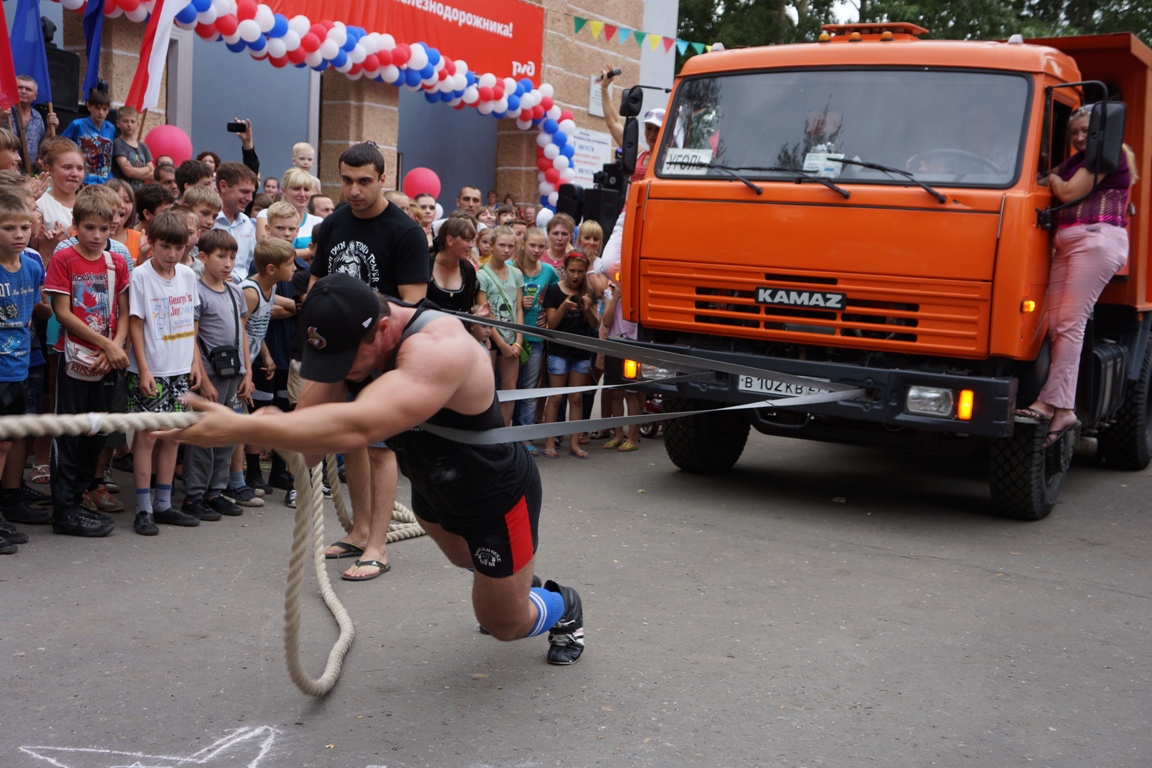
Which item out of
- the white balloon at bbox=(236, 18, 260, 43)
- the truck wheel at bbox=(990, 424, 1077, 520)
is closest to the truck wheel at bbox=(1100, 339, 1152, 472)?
the truck wheel at bbox=(990, 424, 1077, 520)

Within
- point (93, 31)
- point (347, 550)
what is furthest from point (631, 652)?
point (93, 31)

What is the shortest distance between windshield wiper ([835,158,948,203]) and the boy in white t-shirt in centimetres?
390

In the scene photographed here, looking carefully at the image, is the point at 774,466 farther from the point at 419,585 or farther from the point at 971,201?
the point at 419,585

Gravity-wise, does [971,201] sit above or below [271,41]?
below

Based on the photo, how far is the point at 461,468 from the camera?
3.96m

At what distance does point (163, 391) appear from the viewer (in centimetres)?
645

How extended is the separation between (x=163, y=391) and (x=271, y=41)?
6692mm

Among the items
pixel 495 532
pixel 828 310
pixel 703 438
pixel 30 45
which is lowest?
pixel 703 438

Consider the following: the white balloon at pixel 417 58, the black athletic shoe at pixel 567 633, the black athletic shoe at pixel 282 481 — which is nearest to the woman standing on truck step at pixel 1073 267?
the black athletic shoe at pixel 567 633

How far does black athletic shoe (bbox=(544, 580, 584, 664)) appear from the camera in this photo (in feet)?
15.1

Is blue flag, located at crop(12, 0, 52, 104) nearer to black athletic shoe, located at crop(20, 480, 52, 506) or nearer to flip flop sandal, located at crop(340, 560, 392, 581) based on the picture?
black athletic shoe, located at crop(20, 480, 52, 506)

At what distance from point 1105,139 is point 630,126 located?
10.1ft

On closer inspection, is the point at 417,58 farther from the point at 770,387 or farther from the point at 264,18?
the point at 770,387

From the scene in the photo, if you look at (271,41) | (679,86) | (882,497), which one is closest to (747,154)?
(679,86)
